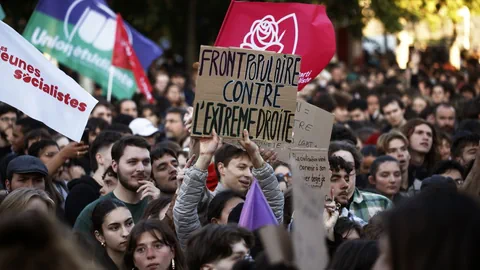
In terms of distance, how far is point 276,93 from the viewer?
289 inches

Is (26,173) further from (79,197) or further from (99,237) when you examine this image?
(99,237)

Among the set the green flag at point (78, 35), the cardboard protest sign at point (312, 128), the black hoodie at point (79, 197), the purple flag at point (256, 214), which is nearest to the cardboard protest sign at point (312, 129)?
the cardboard protest sign at point (312, 128)

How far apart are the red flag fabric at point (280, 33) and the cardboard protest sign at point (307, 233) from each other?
5190 millimetres

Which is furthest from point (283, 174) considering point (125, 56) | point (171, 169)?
point (125, 56)

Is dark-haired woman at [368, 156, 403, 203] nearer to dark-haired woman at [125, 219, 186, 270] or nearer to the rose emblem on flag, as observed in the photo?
the rose emblem on flag

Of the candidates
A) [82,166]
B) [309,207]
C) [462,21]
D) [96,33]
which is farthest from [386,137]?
[462,21]

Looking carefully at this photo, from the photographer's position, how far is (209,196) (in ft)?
26.4

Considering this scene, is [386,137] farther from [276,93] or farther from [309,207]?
[309,207]

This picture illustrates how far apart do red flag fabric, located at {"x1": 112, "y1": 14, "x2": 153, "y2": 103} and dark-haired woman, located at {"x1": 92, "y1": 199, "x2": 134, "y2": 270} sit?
8.45 metres

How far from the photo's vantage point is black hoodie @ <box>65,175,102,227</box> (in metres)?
8.43

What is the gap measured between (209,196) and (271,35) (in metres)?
1.53

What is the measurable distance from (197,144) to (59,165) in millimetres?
2189

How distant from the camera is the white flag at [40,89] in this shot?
26.4 ft

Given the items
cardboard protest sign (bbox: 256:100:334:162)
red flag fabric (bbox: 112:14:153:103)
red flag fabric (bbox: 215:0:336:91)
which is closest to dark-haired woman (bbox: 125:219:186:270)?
cardboard protest sign (bbox: 256:100:334:162)
